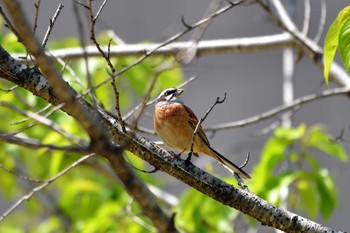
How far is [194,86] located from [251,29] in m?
0.99

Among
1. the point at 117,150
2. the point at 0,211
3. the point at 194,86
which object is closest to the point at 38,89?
the point at 117,150

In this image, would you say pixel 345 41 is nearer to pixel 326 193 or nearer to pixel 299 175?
pixel 299 175

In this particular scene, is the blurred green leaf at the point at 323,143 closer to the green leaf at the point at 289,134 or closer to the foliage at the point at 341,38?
the green leaf at the point at 289,134

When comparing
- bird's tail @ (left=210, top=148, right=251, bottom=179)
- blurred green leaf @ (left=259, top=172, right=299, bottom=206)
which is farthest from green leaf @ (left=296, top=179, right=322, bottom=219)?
bird's tail @ (left=210, top=148, right=251, bottom=179)

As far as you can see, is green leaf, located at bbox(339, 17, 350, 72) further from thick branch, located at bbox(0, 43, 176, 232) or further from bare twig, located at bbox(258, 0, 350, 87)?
bare twig, located at bbox(258, 0, 350, 87)

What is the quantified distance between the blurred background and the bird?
3750 mm

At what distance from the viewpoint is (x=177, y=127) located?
4.21m

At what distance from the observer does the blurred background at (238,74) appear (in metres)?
8.32

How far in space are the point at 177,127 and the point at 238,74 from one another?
4.59m

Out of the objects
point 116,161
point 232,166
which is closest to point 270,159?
point 232,166

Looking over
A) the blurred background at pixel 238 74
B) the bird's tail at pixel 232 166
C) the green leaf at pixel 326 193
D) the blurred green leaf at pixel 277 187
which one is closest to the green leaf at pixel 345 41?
the bird's tail at pixel 232 166

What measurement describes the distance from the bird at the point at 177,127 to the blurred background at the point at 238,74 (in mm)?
3750

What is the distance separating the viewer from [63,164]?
18.1 ft

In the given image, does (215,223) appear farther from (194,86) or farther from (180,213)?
(194,86)
